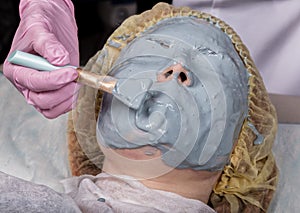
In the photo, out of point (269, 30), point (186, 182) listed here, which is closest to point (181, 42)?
point (186, 182)

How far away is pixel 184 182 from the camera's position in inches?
51.7

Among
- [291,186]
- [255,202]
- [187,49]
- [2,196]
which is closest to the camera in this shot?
[2,196]

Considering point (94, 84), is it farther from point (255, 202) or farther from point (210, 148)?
point (255, 202)

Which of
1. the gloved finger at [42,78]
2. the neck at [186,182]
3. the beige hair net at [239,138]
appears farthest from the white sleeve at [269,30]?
the gloved finger at [42,78]

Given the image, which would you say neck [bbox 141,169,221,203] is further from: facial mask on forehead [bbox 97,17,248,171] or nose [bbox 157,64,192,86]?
nose [bbox 157,64,192,86]

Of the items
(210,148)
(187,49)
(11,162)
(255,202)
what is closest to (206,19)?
(187,49)

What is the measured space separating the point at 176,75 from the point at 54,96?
265 mm

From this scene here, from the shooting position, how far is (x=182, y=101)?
48.1 inches

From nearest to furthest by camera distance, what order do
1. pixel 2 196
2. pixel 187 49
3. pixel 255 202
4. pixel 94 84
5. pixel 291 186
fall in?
1. pixel 2 196
2. pixel 94 84
3. pixel 187 49
4. pixel 255 202
5. pixel 291 186

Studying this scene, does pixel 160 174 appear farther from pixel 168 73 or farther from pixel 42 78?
pixel 42 78

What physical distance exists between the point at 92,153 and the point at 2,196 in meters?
0.48

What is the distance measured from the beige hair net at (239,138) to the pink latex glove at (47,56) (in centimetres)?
10

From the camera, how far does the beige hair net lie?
4.62 feet

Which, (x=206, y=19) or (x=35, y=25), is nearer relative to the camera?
(x=35, y=25)
